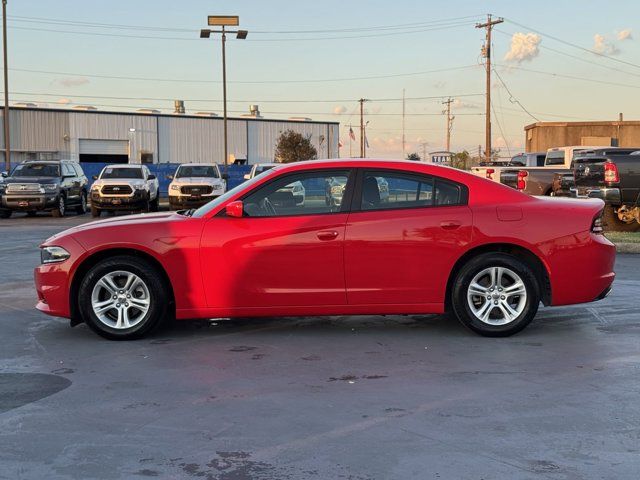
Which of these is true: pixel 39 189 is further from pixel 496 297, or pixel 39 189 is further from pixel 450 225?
pixel 496 297

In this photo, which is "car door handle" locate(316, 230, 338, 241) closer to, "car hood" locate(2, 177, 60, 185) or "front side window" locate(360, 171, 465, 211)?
"front side window" locate(360, 171, 465, 211)

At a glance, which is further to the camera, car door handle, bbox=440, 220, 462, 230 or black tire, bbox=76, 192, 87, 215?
black tire, bbox=76, 192, 87, 215

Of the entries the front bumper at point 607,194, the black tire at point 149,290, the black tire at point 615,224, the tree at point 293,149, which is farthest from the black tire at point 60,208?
the tree at point 293,149

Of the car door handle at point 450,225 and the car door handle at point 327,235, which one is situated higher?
the car door handle at point 450,225

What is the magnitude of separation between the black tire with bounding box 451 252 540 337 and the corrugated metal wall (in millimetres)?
63920

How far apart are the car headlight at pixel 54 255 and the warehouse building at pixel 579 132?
2102 inches

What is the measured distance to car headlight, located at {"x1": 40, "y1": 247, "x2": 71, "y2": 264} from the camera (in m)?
6.98

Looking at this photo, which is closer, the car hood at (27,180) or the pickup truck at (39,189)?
the pickup truck at (39,189)

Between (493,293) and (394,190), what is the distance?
1.28 metres

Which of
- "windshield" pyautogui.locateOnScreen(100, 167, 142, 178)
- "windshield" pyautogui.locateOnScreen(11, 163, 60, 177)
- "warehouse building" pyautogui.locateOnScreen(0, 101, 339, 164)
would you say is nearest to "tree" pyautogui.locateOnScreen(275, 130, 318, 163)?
"warehouse building" pyautogui.locateOnScreen(0, 101, 339, 164)

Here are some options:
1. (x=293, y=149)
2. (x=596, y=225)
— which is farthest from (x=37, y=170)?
(x=293, y=149)

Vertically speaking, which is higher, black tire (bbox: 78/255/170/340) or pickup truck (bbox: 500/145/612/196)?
pickup truck (bbox: 500/145/612/196)

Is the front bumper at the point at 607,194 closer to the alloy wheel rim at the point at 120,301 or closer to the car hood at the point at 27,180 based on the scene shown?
the alloy wheel rim at the point at 120,301

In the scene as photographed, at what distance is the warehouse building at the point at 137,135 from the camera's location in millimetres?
66312
